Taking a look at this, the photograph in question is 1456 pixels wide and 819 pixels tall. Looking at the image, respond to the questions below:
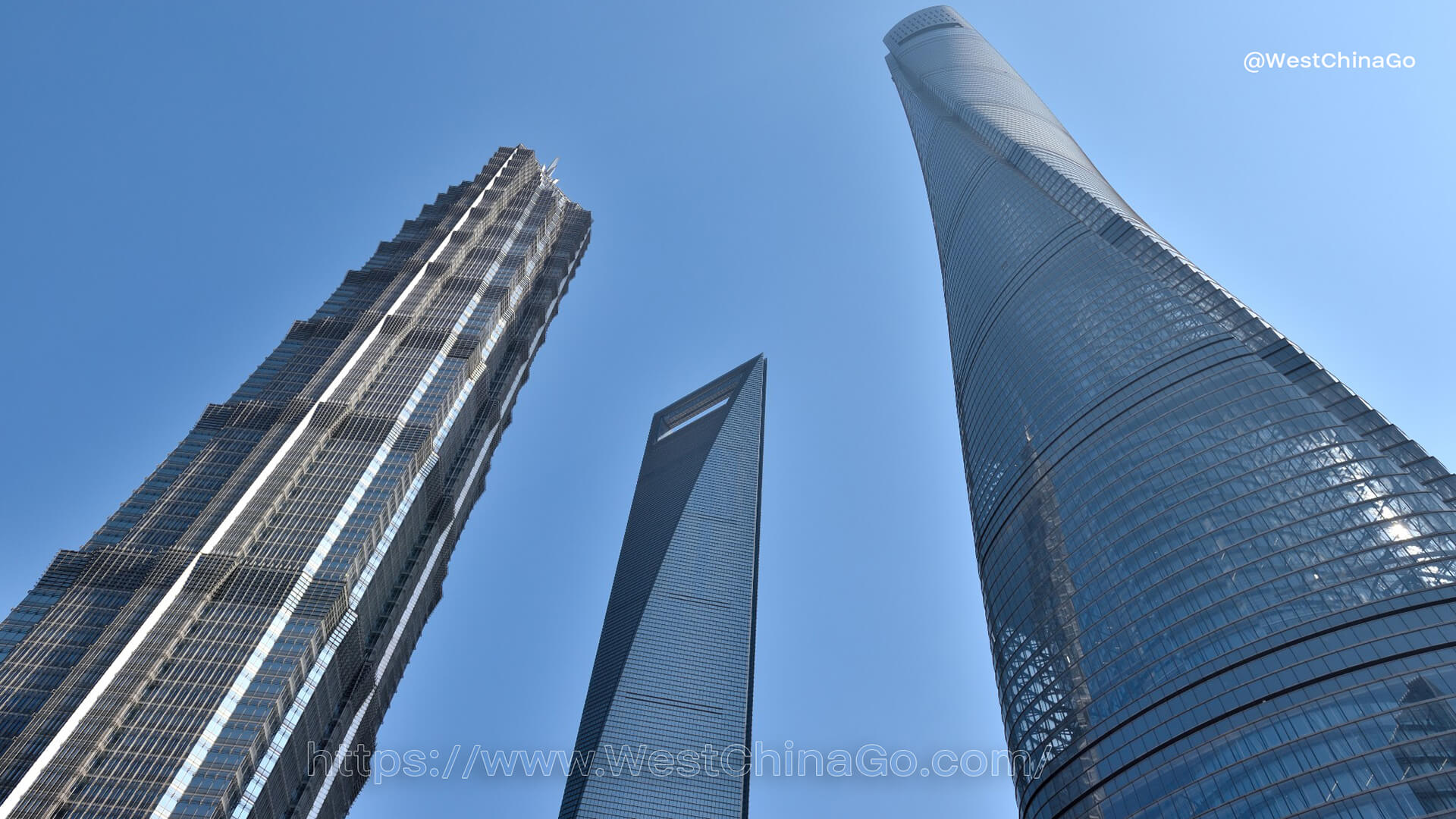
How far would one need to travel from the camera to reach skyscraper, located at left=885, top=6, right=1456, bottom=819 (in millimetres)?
68000

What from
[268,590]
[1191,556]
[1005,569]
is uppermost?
[268,590]

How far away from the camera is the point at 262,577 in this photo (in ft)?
405

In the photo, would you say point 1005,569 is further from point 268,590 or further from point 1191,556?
point 268,590

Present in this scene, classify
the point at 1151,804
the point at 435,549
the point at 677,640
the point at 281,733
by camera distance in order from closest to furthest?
the point at 1151,804 → the point at 281,733 → the point at 435,549 → the point at 677,640

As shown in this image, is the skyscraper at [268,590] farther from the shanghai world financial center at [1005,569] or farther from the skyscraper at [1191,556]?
the skyscraper at [1191,556]

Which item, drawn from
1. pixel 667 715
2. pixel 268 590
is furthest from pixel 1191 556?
pixel 667 715

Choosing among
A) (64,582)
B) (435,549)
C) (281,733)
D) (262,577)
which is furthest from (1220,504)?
(64,582)

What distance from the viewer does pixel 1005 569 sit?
10625cm

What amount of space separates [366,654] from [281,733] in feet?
97.4

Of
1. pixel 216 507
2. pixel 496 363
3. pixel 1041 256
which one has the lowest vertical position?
pixel 216 507

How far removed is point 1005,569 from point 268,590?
82.3 metres

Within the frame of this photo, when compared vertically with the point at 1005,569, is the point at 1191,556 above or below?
below

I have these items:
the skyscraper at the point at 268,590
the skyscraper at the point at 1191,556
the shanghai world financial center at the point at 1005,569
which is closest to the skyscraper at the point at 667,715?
the shanghai world financial center at the point at 1005,569

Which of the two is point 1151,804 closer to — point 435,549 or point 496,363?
point 435,549
